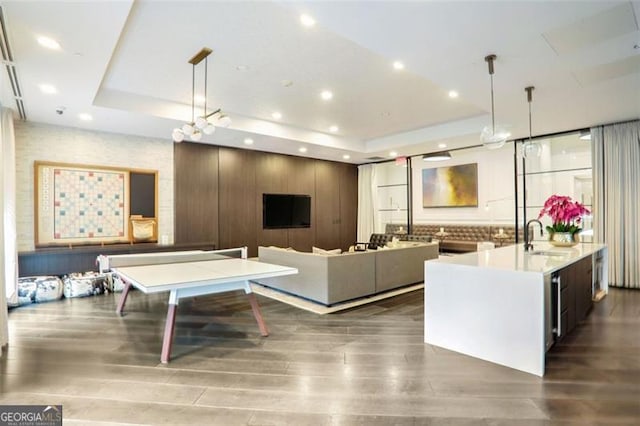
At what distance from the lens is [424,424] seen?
1972 millimetres

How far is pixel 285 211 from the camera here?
8.13 metres

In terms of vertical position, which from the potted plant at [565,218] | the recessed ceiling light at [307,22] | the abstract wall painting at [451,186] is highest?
the recessed ceiling light at [307,22]

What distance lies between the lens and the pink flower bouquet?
389 centimetres

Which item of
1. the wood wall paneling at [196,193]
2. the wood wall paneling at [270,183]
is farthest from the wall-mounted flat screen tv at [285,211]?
the wood wall paneling at [196,193]

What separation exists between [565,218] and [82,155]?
7376mm

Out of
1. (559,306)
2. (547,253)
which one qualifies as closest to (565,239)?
(547,253)

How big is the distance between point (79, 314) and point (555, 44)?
20.0ft

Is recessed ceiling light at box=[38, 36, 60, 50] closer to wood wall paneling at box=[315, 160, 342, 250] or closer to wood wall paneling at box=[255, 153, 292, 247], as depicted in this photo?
wood wall paneling at box=[255, 153, 292, 247]

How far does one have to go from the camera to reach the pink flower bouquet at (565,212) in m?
3.89

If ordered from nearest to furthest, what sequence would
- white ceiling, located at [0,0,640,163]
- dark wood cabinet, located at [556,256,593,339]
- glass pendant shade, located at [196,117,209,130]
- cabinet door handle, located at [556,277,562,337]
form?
white ceiling, located at [0,0,640,163], cabinet door handle, located at [556,277,562,337], dark wood cabinet, located at [556,256,593,339], glass pendant shade, located at [196,117,209,130]

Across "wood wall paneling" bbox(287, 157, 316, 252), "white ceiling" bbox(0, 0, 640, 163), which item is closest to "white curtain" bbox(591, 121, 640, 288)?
"white ceiling" bbox(0, 0, 640, 163)

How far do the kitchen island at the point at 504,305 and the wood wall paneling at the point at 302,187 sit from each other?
538 cm

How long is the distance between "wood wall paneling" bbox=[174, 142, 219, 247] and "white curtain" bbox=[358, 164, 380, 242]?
175 inches

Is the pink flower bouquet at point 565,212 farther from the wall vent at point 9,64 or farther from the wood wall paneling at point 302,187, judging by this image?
the wall vent at point 9,64
